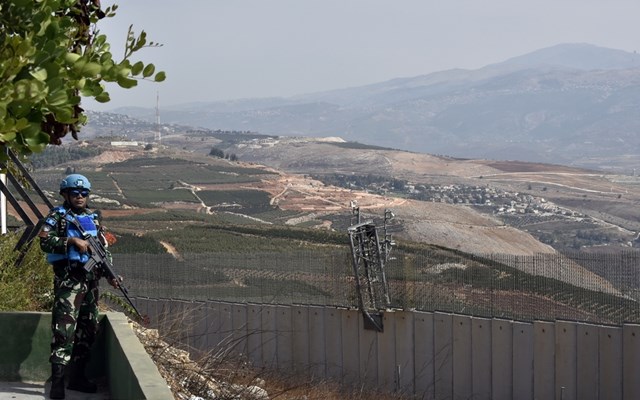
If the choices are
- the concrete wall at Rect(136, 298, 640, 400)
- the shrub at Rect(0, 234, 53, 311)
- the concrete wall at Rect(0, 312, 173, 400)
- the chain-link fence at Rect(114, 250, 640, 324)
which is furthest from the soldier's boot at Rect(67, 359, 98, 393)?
the chain-link fence at Rect(114, 250, 640, 324)

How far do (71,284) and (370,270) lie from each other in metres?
11.1

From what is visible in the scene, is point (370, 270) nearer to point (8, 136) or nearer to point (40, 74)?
point (40, 74)

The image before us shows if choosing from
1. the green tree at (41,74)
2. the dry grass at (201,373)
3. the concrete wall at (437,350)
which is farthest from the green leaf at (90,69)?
the concrete wall at (437,350)

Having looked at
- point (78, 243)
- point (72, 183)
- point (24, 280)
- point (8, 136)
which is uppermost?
point (8, 136)

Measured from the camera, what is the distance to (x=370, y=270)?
63.6 feet

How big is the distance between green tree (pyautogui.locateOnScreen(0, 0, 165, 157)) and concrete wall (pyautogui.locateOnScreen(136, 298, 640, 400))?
6.57 meters

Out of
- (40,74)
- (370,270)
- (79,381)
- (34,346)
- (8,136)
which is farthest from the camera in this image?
(370,270)

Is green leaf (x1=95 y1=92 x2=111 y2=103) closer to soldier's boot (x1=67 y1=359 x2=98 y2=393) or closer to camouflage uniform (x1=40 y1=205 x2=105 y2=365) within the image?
camouflage uniform (x1=40 y1=205 x2=105 y2=365)

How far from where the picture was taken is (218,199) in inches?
3000

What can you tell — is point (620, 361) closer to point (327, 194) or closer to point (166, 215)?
point (166, 215)

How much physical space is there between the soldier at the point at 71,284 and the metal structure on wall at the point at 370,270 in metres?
10.3

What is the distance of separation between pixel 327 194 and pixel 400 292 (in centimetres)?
6408

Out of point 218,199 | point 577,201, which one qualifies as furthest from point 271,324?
point 577,201

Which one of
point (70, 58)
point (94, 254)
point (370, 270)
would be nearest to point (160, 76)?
point (70, 58)
